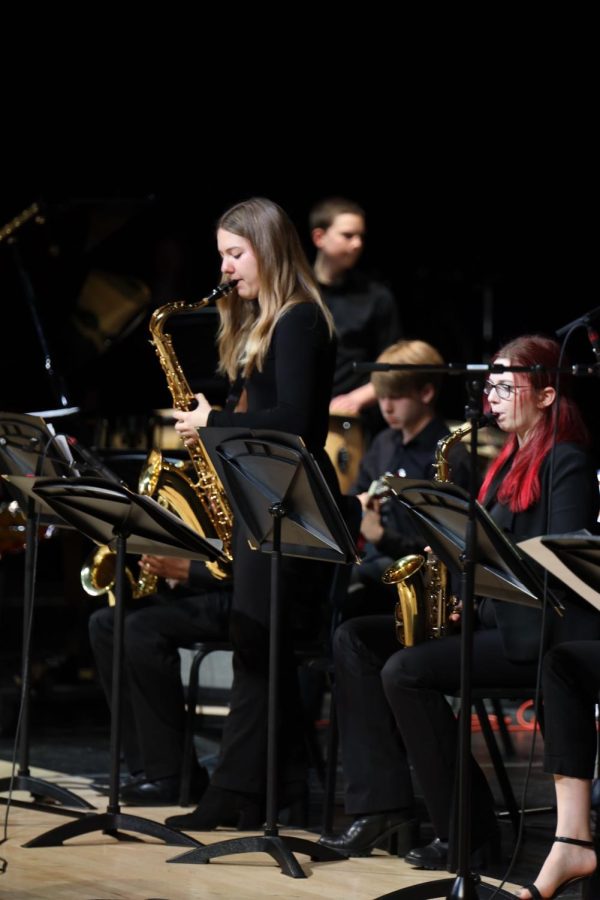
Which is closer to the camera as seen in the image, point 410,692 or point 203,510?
point 410,692

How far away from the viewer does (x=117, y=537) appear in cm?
363

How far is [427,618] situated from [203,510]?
0.91 m

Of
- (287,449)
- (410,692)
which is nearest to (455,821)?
(410,692)

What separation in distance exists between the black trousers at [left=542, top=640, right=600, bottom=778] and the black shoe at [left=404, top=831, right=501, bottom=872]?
0.50 meters

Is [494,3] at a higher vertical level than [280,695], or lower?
higher

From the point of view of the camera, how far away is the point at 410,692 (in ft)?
11.4

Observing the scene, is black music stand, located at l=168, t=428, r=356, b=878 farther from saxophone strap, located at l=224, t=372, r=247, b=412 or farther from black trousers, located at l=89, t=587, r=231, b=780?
black trousers, located at l=89, t=587, r=231, b=780

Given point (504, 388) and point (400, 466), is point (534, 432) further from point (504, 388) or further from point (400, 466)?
point (400, 466)

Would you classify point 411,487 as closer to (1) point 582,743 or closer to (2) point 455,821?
(1) point 582,743

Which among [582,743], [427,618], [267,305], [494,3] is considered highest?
[494,3]

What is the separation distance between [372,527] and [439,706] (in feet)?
4.48

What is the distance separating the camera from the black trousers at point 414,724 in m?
3.45

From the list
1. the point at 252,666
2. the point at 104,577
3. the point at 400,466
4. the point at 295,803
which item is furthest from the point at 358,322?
the point at 295,803

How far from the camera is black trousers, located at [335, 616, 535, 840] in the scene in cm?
345
